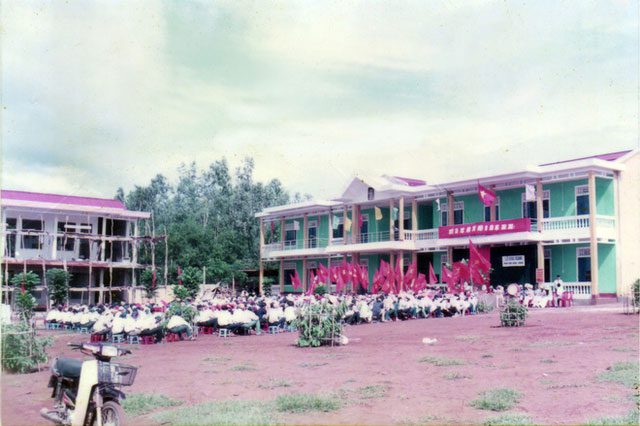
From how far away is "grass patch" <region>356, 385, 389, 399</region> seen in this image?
30.1 feet

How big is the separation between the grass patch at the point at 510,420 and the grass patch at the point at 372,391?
192 cm

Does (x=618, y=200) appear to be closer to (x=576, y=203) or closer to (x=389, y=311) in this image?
(x=576, y=203)

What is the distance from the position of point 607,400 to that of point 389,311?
16683mm

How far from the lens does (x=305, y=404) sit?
8.49 metres

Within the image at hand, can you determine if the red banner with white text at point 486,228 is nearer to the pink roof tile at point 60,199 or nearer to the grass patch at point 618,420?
the pink roof tile at point 60,199

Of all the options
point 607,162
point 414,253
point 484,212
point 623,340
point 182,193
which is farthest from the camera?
point 182,193

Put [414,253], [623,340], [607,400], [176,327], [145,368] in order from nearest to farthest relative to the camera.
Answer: [607,400], [145,368], [623,340], [176,327], [414,253]

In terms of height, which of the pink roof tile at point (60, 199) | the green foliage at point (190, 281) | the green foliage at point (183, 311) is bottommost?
the green foliage at point (183, 311)

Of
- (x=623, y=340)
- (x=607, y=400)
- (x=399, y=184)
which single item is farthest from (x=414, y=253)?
(x=607, y=400)

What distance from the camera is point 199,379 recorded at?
1121cm

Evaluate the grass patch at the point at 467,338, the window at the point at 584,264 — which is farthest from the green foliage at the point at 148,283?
the grass patch at the point at 467,338

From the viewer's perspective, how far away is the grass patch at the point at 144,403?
8750 millimetres

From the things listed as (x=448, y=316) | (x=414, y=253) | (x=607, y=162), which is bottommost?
(x=448, y=316)

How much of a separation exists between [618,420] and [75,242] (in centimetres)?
3490
